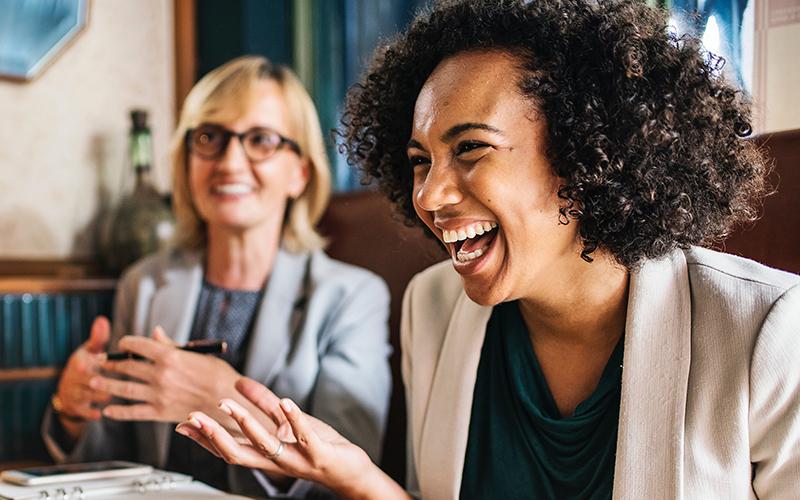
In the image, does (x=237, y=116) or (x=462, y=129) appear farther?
(x=237, y=116)

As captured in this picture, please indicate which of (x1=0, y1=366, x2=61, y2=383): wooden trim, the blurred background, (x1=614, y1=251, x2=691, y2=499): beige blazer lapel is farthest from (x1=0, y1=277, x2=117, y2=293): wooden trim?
(x1=614, y1=251, x2=691, y2=499): beige blazer lapel

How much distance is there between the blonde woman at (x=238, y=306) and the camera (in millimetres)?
1798

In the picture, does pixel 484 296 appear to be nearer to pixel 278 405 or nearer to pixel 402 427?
pixel 278 405

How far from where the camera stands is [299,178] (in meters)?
2.21

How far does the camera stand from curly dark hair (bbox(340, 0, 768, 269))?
116cm

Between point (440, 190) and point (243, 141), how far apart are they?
100 centimetres

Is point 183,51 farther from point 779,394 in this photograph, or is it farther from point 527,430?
point 779,394

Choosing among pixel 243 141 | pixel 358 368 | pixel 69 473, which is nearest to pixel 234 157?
pixel 243 141

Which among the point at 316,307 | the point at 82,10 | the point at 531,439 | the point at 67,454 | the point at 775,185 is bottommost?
the point at 67,454

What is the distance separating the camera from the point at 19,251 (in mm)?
2568

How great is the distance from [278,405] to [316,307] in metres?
0.77

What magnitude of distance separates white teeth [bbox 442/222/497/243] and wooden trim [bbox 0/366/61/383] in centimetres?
152

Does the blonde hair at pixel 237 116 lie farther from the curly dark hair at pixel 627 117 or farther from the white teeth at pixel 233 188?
the curly dark hair at pixel 627 117

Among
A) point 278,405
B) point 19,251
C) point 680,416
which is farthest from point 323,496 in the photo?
point 19,251
